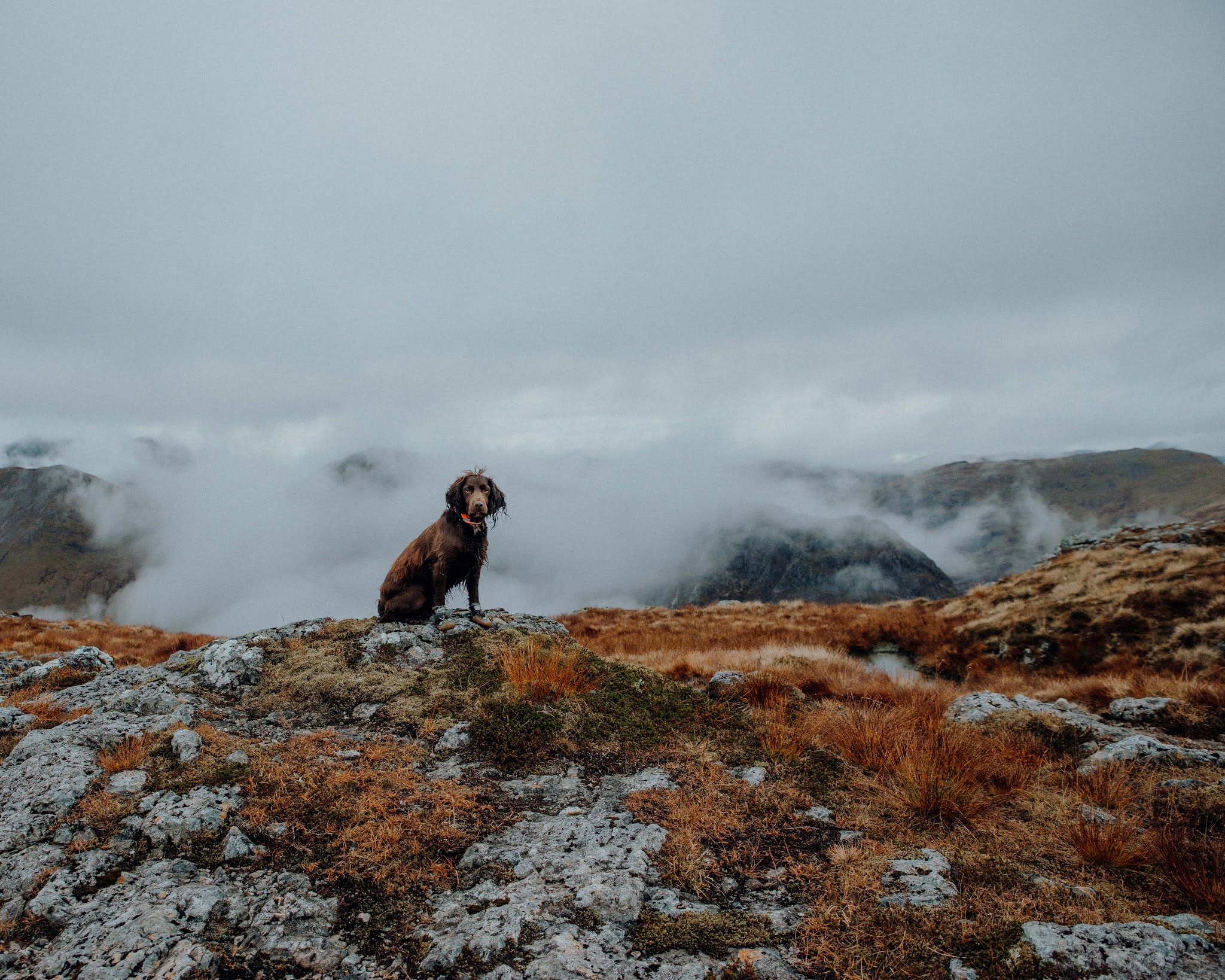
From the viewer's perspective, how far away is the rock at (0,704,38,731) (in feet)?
16.7

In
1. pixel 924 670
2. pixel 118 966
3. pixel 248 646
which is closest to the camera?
pixel 118 966

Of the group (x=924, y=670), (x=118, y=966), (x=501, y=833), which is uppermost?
(x=118, y=966)

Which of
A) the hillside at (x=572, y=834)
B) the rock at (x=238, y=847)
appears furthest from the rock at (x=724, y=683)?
the rock at (x=238, y=847)

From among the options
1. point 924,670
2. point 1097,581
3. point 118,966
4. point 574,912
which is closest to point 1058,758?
point 574,912

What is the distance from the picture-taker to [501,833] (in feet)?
12.9

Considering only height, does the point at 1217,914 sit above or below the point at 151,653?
above

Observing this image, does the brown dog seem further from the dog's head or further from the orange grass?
the orange grass

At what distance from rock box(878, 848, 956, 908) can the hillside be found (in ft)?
0.06

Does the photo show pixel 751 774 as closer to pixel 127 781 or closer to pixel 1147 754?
pixel 1147 754

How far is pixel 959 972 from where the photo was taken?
2.39 meters

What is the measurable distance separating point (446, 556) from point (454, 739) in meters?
3.06

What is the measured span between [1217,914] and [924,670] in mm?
14429

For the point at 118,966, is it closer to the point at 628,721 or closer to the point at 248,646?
the point at 628,721

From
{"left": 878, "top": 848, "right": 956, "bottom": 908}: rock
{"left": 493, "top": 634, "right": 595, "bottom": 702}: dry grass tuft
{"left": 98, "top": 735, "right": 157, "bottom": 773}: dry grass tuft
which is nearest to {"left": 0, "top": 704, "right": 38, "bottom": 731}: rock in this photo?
{"left": 98, "top": 735, "right": 157, "bottom": 773}: dry grass tuft
